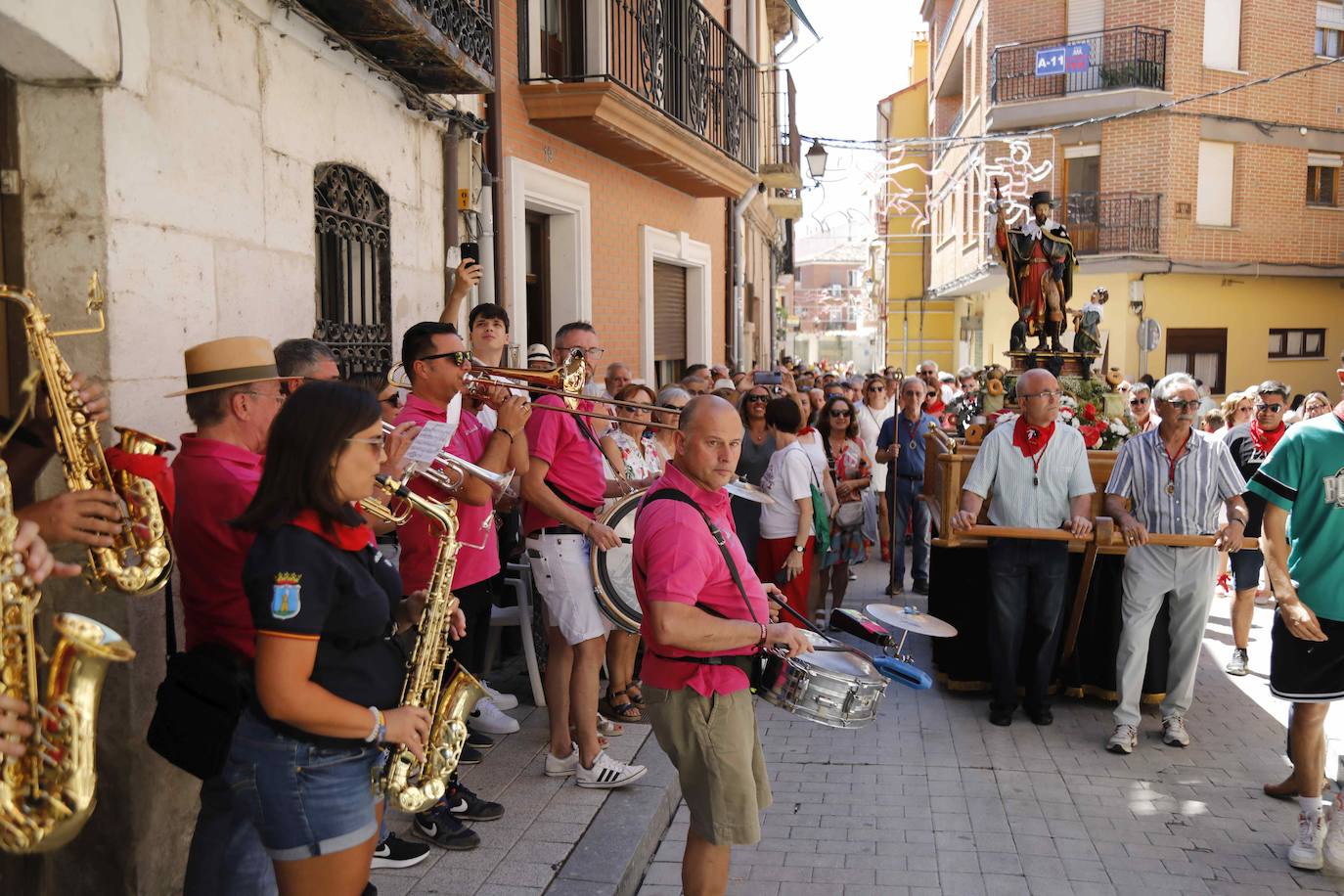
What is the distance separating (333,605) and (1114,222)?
2329 cm

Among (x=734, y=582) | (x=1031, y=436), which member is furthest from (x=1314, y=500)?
(x=734, y=582)

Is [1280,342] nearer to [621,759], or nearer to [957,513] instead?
[957,513]

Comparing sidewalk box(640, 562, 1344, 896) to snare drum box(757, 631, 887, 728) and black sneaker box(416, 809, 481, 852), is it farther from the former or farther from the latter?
snare drum box(757, 631, 887, 728)

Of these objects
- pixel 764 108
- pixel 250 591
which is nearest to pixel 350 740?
pixel 250 591

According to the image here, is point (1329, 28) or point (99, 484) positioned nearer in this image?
point (99, 484)

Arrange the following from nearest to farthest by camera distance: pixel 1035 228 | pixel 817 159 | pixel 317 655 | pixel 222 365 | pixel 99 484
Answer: pixel 317 655 < pixel 99 484 < pixel 222 365 < pixel 1035 228 < pixel 817 159

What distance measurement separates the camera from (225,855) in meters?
2.75

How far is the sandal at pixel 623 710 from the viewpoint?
5.71 meters

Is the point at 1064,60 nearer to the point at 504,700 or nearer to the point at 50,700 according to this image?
the point at 504,700

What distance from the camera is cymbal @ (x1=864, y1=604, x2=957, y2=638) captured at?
3.82 m

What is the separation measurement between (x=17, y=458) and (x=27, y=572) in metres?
0.73

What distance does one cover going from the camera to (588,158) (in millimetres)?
9898

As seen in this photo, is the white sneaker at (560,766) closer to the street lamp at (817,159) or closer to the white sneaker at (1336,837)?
the white sneaker at (1336,837)

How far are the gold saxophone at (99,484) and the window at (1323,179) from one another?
85.3 feet
